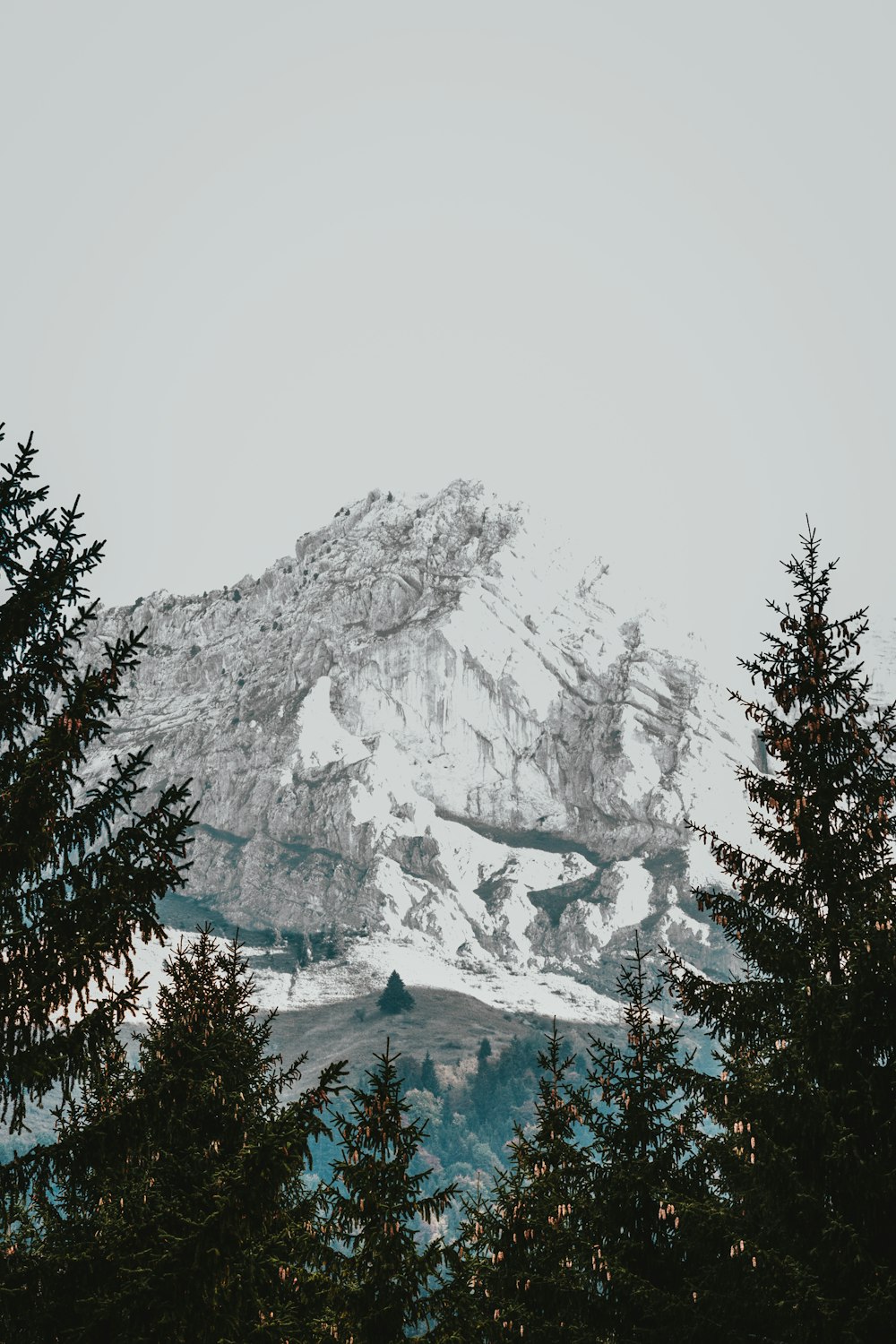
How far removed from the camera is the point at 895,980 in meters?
13.3

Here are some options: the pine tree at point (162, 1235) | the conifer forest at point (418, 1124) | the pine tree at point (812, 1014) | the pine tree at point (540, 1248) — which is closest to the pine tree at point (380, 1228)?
the conifer forest at point (418, 1124)

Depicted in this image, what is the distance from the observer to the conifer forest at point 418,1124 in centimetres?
1101

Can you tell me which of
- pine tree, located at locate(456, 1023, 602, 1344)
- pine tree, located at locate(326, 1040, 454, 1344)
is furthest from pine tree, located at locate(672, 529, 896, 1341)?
pine tree, located at locate(326, 1040, 454, 1344)

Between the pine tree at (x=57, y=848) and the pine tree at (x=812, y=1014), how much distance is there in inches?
279

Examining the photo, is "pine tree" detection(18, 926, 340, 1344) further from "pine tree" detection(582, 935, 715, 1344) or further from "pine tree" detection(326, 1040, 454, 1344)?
"pine tree" detection(582, 935, 715, 1344)

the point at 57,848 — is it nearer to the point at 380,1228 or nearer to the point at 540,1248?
the point at 380,1228

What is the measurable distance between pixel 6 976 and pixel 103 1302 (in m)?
2.97

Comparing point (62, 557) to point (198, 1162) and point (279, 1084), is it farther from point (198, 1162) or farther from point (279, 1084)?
point (279, 1084)

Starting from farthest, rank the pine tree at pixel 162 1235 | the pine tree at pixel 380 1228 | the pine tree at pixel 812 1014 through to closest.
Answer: the pine tree at pixel 380 1228
the pine tree at pixel 812 1014
the pine tree at pixel 162 1235

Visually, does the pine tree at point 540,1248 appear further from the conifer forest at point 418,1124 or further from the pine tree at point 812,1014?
the pine tree at point 812,1014

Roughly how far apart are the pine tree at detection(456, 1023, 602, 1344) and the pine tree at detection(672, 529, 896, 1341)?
106 inches

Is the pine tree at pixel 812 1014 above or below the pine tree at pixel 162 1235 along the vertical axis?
above

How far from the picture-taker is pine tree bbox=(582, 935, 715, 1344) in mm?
14797

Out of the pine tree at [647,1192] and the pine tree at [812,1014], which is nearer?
the pine tree at [812,1014]
